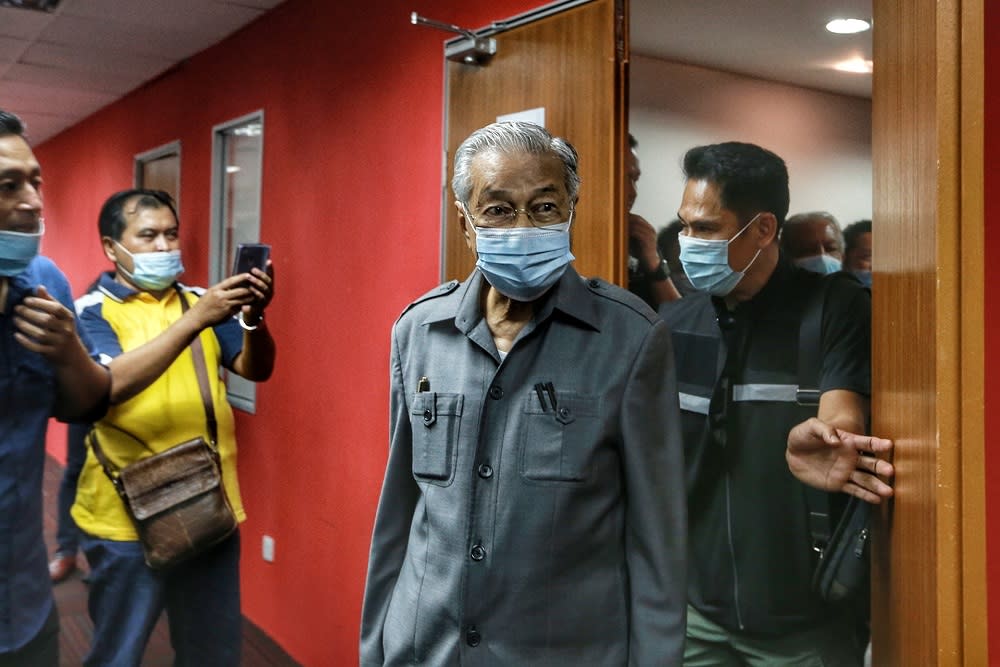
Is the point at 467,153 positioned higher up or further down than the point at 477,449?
higher up

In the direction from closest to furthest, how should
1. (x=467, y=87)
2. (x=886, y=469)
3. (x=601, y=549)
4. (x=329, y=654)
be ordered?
(x=601, y=549) → (x=886, y=469) → (x=467, y=87) → (x=329, y=654)

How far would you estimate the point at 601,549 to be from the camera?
1175mm

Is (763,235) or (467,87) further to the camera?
(467,87)

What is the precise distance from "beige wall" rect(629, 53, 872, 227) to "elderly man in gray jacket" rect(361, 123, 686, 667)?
1.31ft

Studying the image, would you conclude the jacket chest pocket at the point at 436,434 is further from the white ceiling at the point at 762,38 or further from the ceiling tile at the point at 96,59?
the ceiling tile at the point at 96,59

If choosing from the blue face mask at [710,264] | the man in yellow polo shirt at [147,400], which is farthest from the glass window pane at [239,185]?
the blue face mask at [710,264]

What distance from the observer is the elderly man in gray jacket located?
3.82 ft

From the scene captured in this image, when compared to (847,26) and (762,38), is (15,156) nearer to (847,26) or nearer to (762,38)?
(762,38)

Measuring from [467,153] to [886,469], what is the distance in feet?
2.57

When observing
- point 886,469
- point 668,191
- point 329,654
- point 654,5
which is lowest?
point 329,654

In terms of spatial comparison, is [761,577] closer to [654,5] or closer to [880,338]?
[880,338]

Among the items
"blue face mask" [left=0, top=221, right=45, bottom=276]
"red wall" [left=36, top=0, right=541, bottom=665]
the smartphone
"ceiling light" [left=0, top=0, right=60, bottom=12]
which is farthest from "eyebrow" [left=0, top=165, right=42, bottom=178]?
"ceiling light" [left=0, top=0, right=60, bottom=12]

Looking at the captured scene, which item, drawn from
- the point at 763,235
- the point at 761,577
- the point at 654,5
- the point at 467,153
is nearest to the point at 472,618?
the point at 761,577

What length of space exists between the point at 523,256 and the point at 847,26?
0.65 m
